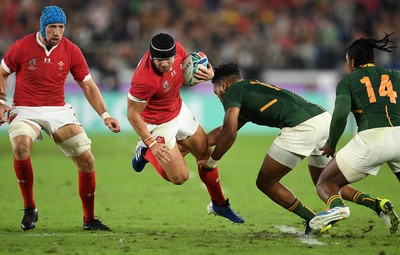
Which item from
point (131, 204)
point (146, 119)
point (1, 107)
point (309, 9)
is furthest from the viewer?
point (309, 9)

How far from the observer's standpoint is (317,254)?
313 inches

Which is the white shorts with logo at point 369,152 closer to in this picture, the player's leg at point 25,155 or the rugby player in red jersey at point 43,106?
the rugby player in red jersey at point 43,106

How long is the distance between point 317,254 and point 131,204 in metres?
5.16

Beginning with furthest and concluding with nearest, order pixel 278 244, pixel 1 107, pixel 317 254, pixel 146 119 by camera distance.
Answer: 1. pixel 146 119
2. pixel 1 107
3. pixel 278 244
4. pixel 317 254

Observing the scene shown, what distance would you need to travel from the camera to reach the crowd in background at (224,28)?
25.4 metres

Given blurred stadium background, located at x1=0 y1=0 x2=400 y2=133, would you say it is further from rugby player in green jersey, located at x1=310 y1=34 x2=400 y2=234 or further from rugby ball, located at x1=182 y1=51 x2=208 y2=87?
rugby player in green jersey, located at x1=310 y1=34 x2=400 y2=234

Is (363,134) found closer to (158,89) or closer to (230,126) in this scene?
(230,126)

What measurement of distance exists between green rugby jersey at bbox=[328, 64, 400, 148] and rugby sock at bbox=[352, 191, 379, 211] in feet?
2.98

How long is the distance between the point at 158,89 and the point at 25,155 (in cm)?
181

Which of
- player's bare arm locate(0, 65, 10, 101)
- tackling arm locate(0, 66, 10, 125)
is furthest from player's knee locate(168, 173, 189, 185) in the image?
player's bare arm locate(0, 65, 10, 101)

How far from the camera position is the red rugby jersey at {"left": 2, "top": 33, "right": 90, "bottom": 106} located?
9812 mm

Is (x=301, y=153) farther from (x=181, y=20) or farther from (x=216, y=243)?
(x=181, y=20)

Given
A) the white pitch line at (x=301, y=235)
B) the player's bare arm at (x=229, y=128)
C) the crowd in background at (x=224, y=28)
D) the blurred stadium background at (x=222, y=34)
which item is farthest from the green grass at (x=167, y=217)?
the crowd in background at (x=224, y=28)

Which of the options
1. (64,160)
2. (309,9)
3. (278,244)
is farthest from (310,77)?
(278,244)
